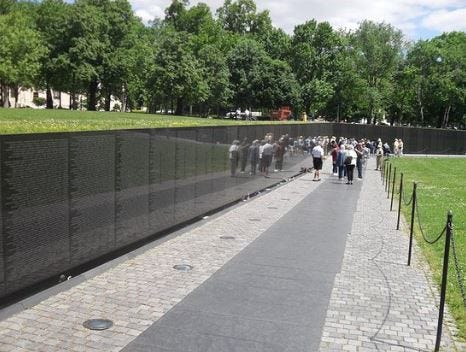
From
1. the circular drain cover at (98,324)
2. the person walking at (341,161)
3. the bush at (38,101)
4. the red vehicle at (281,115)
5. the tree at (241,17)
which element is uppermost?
the tree at (241,17)

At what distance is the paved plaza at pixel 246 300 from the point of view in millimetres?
6426

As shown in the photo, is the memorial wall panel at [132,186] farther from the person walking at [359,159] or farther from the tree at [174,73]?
the tree at [174,73]

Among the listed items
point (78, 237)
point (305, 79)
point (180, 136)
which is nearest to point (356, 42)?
point (305, 79)

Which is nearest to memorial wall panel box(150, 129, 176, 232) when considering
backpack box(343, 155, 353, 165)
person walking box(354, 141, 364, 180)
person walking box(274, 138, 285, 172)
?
person walking box(274, 138, 285, 172)

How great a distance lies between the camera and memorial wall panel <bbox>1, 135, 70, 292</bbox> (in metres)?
7.17

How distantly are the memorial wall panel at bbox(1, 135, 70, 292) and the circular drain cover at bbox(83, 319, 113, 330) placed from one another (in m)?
1.36

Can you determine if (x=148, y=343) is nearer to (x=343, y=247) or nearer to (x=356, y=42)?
(x=343, y=247)

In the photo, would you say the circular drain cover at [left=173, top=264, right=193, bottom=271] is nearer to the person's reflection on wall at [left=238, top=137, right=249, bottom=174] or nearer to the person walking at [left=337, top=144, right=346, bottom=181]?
the person's reflection on wall at [left=238, top=137, right=249, bottom=174]

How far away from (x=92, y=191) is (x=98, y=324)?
297cm

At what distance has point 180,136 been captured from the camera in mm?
12922

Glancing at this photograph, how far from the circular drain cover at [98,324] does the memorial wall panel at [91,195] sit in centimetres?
206

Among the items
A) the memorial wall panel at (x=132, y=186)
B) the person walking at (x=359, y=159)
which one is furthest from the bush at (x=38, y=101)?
the memorial wall panel at (x=132, y=186)

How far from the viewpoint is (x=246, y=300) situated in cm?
790

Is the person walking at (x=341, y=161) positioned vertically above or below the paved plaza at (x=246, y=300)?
Result: above
